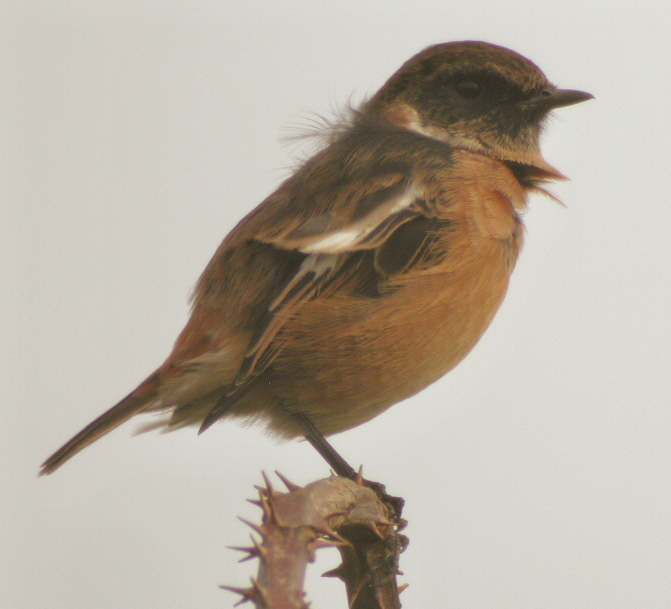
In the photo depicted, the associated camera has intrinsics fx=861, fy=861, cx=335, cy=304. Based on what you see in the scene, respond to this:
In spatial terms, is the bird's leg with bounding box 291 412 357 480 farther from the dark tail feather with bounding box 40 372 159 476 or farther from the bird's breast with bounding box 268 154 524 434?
the dark tail feather with bounding box 40 372 159 476

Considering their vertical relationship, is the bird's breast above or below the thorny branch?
above

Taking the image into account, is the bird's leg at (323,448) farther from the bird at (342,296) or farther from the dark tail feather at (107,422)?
the dark tail feather at (107,422)

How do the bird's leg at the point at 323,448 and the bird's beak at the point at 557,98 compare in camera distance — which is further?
the bird's beak at the point at 557,98

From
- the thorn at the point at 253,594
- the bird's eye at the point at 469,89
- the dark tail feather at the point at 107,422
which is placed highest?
the bird's eye at the point at 469,89

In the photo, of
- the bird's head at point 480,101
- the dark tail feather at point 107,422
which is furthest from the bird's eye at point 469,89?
the dark tail feather at point 107,422

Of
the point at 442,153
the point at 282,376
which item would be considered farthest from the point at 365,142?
the point at 282,376

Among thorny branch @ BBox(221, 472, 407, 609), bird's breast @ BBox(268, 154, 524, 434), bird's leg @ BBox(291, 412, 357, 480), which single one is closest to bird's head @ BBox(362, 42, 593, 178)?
bird's breast @ BBox(268, 154, 524, 434)
